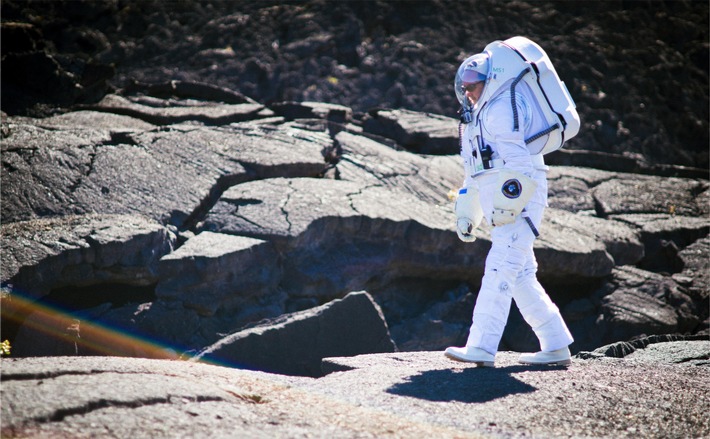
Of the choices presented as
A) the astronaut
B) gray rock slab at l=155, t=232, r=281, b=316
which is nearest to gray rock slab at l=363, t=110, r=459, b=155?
gray rock slab at l=155, t=232, r=281, b=316

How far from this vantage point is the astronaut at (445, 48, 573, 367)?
14.3 feet

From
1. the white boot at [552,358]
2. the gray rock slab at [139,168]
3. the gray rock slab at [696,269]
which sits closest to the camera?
the white boot at [552,358]

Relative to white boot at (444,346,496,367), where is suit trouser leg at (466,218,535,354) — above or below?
above

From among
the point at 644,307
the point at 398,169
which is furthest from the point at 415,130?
the point at 644,307

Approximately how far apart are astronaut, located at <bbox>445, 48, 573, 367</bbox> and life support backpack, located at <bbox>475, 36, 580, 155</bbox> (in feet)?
0.07

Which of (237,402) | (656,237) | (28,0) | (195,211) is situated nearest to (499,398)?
(237,402)

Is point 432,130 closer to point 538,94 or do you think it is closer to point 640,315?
point 640,315

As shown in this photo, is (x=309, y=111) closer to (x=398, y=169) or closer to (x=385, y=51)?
(x=398, y=169)

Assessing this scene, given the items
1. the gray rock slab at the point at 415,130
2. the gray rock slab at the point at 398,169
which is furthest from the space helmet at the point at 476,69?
the gray rock slab at the point at 415,130

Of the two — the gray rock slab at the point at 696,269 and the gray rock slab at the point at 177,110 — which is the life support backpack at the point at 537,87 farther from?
the gray rock slab at the point at 177,110

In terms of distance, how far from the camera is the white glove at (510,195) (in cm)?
436

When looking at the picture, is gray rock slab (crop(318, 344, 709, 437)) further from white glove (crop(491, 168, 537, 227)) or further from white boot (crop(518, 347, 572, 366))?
white glove (crop(491, 168, 537, 227))

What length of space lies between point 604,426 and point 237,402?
1620 millimetres

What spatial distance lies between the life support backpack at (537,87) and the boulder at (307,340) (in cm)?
176
